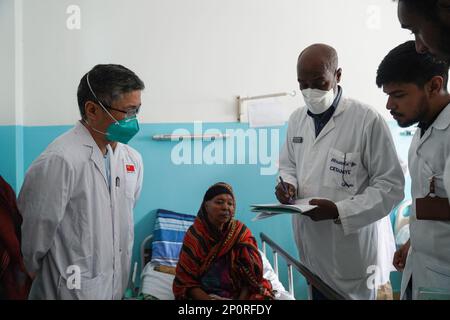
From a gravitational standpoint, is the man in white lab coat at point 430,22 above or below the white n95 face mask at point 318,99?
above

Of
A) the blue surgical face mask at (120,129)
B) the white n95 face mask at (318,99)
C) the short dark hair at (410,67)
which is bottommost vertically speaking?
the blue surgical face mask at (120,129)

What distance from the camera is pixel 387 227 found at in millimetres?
1537

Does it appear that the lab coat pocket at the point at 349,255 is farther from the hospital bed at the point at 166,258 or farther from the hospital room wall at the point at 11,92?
the hospital room wall at the point at 11,92

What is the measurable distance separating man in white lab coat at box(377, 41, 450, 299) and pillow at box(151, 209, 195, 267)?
870mm

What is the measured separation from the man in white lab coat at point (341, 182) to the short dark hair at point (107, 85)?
0.63 meters

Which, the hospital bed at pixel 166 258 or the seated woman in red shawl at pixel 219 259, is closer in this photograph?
the seated woman in red shawl at pixel 219 259

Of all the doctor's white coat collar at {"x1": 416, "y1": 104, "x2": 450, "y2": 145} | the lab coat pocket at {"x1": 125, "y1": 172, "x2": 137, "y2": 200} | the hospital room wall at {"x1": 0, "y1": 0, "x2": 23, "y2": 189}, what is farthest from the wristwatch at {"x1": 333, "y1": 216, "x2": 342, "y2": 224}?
the hospital room wall at {"x1": 0, "y1": 0, "x2": 23, "y2": 189}

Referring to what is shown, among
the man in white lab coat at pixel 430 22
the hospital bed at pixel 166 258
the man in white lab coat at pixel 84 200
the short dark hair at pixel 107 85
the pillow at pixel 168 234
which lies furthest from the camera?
the pillow at pixel 168 234

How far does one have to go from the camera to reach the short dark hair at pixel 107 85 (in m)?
1.10

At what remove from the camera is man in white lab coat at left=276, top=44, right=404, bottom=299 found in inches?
48.1

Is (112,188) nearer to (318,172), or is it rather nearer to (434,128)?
(318,172)

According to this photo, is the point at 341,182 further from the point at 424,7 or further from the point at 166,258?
the point at 166,258

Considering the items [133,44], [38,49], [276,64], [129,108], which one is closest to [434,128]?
[276,64]

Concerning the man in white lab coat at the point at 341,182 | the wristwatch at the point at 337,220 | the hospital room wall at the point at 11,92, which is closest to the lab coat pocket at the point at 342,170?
the man in white lab coat at the point at 341,182
